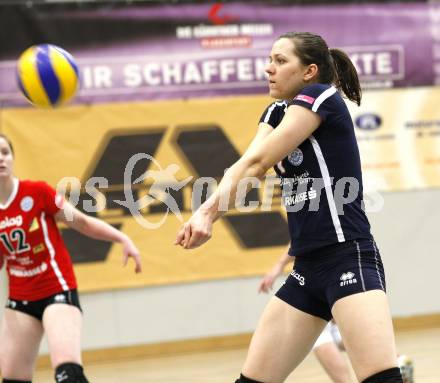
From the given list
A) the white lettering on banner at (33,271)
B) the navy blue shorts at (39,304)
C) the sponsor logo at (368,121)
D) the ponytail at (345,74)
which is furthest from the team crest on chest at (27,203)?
the sponsor logo at (368,121)

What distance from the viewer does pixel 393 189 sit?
934 centimetres

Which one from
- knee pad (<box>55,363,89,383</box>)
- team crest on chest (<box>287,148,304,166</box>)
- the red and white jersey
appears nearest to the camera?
team crest on chest (<box>287,148,304,166</box>)

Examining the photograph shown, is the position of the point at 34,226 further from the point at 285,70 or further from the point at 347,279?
the point at 347,279

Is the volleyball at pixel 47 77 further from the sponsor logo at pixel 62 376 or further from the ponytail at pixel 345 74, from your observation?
the ponytail at pixel 345 74

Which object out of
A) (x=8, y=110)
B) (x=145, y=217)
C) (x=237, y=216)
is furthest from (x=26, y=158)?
(x=237, y=216)

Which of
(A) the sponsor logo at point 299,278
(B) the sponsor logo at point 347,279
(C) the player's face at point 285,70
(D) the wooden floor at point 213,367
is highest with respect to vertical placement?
(C) the player's face at point 285,70

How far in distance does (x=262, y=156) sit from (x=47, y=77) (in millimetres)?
2755

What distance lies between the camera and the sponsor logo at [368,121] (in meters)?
9.29

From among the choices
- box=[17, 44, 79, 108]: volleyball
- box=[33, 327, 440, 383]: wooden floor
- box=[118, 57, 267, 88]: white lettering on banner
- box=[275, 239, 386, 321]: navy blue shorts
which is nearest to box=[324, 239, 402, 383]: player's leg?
box=[275, 239, 386, 321]: navy blue shorts

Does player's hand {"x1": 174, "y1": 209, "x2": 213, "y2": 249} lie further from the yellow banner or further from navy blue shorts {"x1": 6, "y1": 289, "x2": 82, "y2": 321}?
the yellow banner

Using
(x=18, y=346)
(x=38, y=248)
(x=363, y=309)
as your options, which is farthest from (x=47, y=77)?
(x=363, y=309)

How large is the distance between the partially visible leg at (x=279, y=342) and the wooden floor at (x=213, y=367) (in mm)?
3319

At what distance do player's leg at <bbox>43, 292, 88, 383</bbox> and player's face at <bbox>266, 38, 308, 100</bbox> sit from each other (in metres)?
1.78

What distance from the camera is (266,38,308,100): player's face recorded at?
11.3ft
